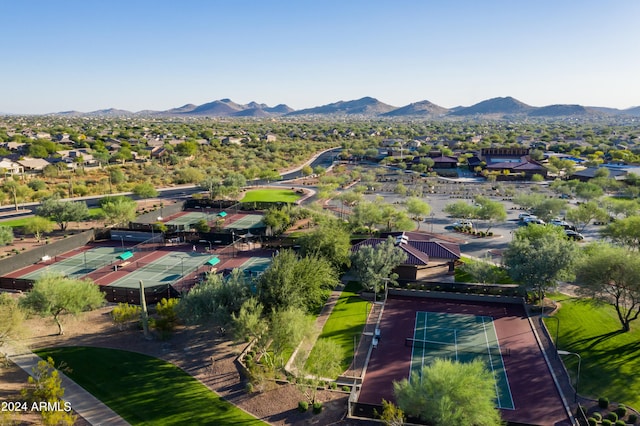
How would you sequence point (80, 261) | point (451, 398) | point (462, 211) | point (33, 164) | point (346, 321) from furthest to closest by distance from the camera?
point (33, 164)
point (462, 211)
point (80, 261)
point (346, 321)
point (451, 398)

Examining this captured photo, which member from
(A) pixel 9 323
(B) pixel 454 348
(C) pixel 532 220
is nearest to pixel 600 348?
(B) pixel 454 348

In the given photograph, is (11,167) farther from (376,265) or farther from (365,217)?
(376,265)

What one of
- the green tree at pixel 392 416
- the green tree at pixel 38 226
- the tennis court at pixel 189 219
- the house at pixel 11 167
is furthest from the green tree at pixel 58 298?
the house at pixel 11 167

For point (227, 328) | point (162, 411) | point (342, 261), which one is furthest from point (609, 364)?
point (162, 411)

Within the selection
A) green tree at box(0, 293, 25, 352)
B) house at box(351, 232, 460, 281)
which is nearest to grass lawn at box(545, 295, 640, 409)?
house at box(351, 232, 460, 281)

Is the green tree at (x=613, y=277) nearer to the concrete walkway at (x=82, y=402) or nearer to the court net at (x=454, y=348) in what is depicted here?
the court net at (x=454, y=348)
